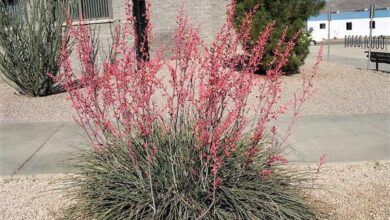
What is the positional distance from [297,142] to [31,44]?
6.52m

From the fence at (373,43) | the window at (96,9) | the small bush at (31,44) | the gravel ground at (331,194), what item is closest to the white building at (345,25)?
the fence at (373,43)

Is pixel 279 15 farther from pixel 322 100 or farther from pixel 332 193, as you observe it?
pixel 332 193

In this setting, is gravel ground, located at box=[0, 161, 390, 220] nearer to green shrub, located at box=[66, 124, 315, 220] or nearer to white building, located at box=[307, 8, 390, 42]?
green shrub, located at box=[66, 124, 315, 220]

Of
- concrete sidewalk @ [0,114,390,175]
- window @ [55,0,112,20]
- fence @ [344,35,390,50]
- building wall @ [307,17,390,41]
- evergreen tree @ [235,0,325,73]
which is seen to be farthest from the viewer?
building wall @ [307,17,390,41]

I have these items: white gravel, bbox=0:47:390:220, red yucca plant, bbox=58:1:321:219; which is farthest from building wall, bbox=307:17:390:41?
red yucca plant, bbox=58:1:321:219

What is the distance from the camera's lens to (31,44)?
10.3 meters

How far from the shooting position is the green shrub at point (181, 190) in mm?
3648

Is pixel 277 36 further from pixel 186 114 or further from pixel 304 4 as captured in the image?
pixel 186 114

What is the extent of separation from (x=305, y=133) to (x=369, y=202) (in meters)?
2.76

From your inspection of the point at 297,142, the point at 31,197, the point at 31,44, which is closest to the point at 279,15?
the point at 31,44

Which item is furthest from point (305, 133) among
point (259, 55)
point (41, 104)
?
point (41, 104)

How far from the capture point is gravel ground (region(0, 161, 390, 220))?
4.24m

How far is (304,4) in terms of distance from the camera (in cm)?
1316

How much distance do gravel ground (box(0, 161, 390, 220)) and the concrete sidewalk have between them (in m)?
0.32
